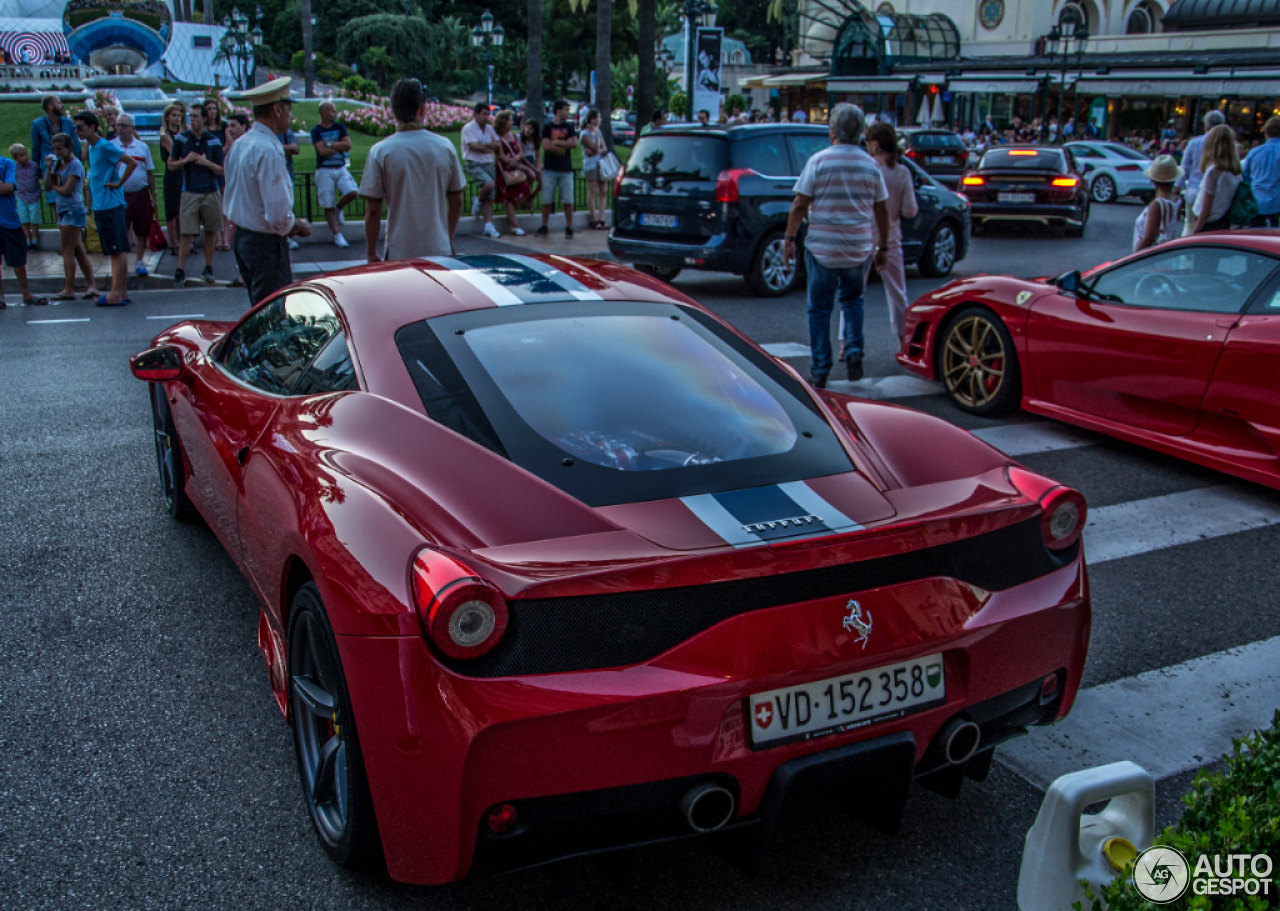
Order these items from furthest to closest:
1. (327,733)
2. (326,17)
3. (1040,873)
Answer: (326,17), (327,733), (1040,873)

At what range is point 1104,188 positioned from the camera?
86.0 feet

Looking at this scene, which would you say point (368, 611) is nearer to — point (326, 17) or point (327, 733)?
point (327, 733)

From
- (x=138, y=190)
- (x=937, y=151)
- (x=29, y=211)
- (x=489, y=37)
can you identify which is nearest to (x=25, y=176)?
(x=29, y=211)

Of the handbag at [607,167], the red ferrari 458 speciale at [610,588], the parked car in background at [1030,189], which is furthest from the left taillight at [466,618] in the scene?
the parked car in background at [1030,189]

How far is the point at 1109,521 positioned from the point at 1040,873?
355 cm

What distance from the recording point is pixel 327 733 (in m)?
2.71

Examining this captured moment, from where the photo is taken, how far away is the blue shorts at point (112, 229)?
36.2ft

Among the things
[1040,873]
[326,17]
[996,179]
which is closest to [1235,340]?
[1040,873]

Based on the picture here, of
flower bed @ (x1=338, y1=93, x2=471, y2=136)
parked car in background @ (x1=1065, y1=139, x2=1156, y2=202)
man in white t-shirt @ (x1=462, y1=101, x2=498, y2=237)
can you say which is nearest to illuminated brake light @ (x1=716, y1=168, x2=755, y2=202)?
man in white t-shirt @ (x1=462, y1=101, x2=498, y2=237)

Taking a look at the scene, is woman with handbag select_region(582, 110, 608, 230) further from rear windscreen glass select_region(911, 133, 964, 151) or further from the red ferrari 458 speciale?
the red ferrari 458 speciale

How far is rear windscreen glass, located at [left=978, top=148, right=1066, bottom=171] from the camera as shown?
1856 centimetres

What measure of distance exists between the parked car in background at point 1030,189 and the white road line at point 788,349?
10.6 m

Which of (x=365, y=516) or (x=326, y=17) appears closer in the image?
(x=365, y=516)

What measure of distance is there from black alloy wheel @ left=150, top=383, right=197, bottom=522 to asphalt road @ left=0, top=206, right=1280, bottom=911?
0.31ft
